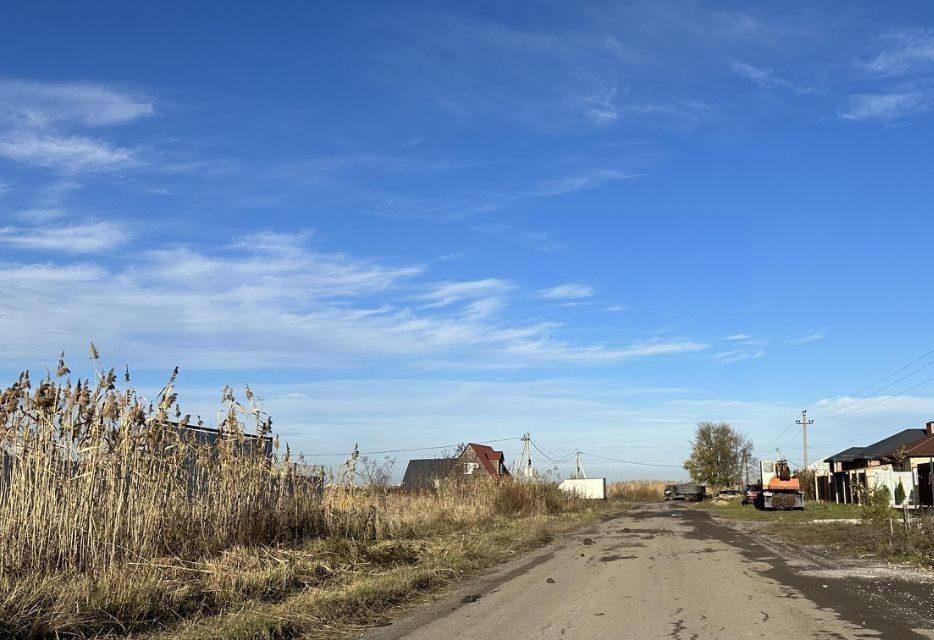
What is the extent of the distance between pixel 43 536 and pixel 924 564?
Result: 14.8 meters

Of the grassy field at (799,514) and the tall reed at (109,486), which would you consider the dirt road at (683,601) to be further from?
the grassy field at (799,514)

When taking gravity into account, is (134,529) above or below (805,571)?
above

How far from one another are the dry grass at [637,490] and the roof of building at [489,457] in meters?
21.6

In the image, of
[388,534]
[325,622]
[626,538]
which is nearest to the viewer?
[325,622]

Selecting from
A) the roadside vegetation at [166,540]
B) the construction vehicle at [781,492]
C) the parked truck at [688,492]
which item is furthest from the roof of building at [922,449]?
the roadside vegetation at [166,540]

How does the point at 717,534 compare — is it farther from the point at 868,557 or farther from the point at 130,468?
the point at 130,468

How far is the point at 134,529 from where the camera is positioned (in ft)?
37.3

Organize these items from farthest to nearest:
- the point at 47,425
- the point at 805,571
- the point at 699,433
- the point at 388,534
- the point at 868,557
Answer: the point at 699,433
the point at 388,534
the point at 868,557
the point at 805,571
the point at 47,425

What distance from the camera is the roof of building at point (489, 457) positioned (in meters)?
70.1

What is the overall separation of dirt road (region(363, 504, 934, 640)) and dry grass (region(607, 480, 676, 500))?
79.0 metres

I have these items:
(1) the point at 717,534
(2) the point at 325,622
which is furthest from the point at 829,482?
(2) the point at 325,622

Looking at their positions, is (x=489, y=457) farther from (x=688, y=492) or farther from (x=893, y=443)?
(x=893, y=443)

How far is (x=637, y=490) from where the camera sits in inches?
3905

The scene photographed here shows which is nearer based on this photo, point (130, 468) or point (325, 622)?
point (325, 622)
